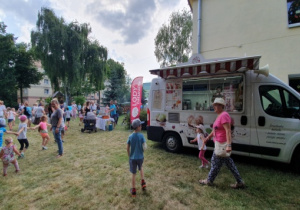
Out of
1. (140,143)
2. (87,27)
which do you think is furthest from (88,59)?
(140,143)

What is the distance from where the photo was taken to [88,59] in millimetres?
21156

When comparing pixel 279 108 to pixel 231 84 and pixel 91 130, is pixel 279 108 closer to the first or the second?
pixel 231 84

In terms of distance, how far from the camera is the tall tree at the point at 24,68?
97.9ft

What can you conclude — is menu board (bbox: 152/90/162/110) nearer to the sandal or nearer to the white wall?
the sandal

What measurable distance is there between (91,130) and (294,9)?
38.8 ft

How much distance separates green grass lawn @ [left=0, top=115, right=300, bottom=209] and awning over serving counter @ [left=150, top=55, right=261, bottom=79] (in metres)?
2.61

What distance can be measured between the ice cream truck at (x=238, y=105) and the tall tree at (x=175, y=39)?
14.8 meters

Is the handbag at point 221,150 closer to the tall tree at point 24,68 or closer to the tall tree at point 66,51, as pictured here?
the tall tree at point 66,51

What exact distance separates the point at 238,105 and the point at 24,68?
38680 mm

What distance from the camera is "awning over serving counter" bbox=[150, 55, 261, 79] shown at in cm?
366

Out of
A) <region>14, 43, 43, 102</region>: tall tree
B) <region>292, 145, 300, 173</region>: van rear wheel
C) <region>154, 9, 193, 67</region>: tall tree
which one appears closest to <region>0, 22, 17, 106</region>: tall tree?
<region>14, 43, 43, 102</region>: tall tree

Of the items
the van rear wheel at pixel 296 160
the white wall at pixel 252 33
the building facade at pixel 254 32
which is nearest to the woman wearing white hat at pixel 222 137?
the van rear wheel at pixel 296 160

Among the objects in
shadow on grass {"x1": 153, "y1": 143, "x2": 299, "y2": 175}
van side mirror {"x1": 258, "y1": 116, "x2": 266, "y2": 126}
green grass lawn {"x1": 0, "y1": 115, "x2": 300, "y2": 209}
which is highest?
van side mirror {"x1": 258, "y1": 116, "x2": 266, "y2": 126}

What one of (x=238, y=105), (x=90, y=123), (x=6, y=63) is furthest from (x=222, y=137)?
(x=6, y=63)
